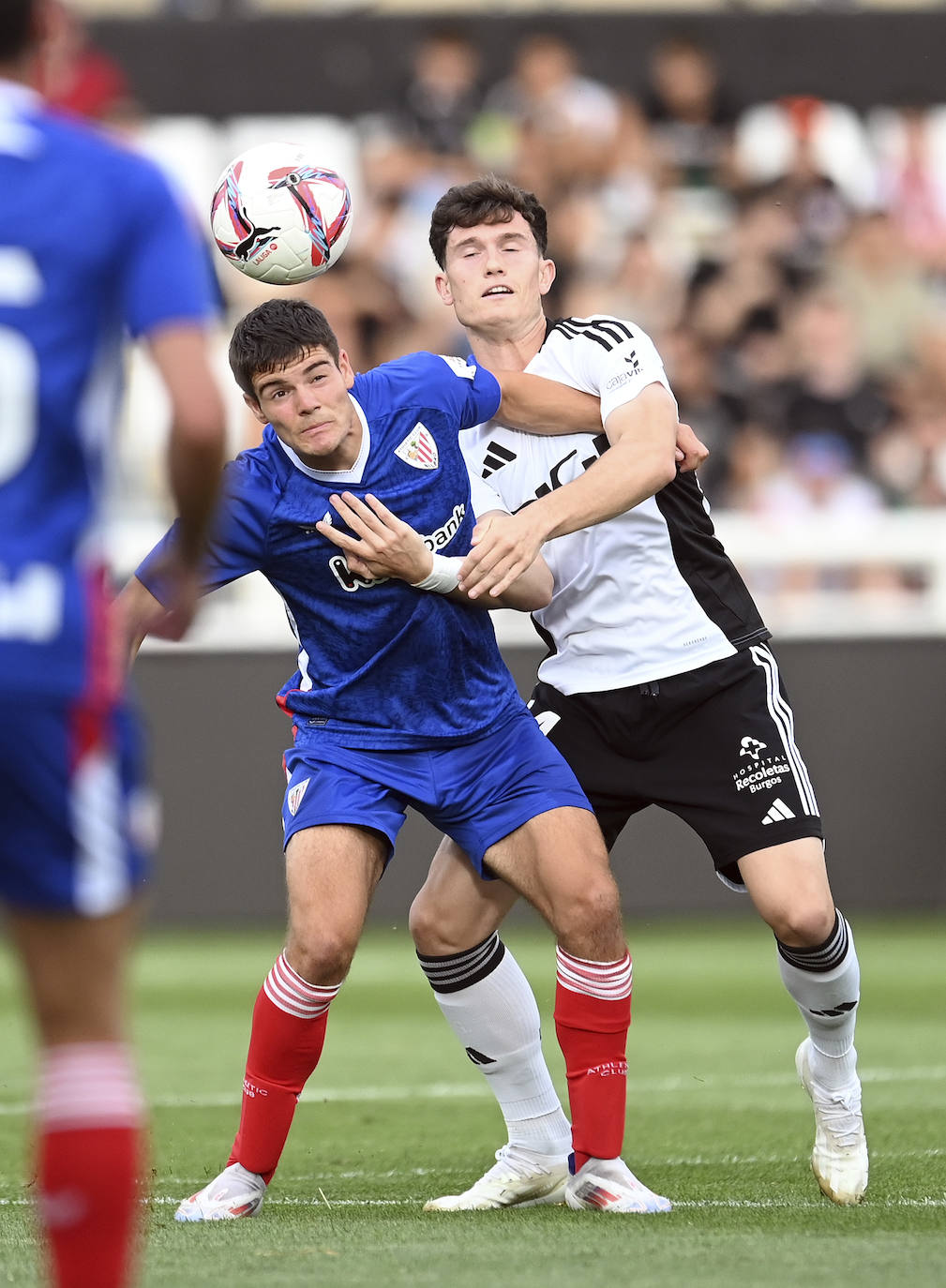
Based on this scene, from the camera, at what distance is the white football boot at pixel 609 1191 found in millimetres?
4777

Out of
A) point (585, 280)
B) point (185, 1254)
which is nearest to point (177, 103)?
point (585, 280)

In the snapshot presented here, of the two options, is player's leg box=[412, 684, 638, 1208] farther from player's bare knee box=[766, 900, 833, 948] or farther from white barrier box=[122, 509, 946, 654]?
white barrier box=[122, 509, 946, 654]

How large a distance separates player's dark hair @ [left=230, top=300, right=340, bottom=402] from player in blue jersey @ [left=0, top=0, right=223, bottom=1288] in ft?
6.27

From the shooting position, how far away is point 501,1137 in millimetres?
6176

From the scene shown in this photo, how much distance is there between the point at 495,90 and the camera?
13594 mm

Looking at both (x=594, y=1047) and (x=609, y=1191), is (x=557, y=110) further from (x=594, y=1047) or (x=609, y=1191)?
(x=609, y=1191)

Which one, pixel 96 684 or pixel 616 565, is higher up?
pixel 96 684

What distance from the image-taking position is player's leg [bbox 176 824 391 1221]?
470 cm

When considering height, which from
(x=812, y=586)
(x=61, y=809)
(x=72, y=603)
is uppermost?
(x=72, y=603)

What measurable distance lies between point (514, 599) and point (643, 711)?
0.53 m

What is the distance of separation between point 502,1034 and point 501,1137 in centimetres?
115

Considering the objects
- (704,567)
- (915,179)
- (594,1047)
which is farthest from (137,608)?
(915,179)

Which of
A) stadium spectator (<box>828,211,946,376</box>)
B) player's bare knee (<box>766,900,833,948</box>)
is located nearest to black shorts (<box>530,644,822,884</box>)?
player's bare knee (<box>766,900,833,948</box>)

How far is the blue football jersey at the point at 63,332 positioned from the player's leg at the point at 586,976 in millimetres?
2252
